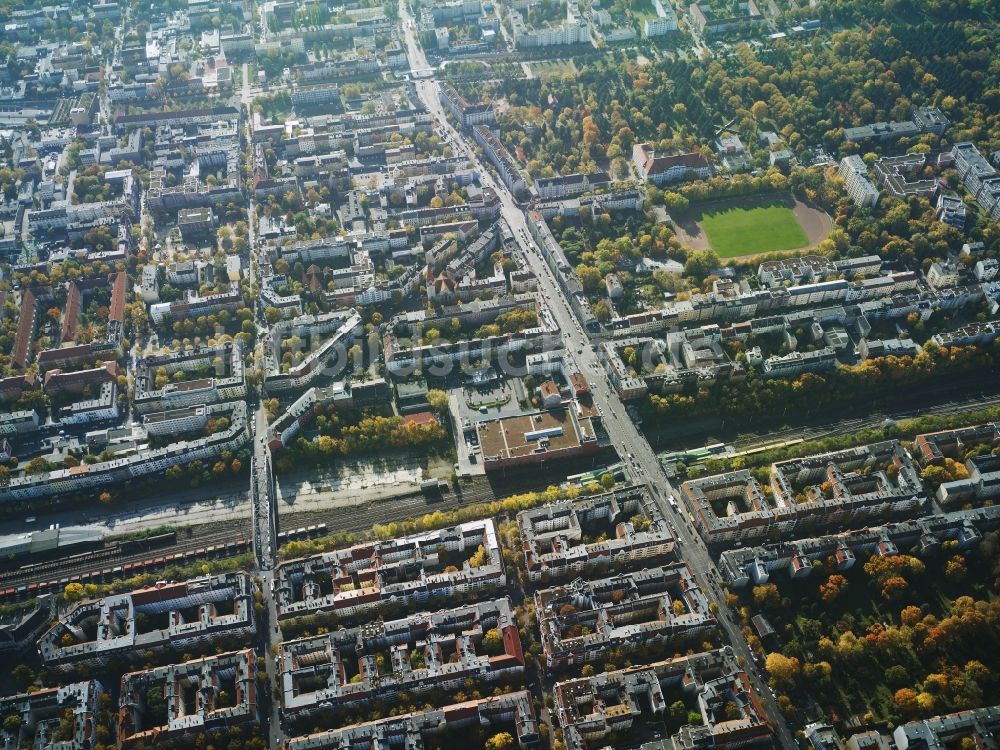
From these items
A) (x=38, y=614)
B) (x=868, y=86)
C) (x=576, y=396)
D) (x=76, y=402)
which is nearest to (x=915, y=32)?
(x=868, y=86)

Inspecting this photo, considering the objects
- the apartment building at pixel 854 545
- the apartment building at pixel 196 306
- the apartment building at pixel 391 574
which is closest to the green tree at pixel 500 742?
the apartment building at pixel 391 574

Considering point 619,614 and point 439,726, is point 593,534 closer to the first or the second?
point 619,614

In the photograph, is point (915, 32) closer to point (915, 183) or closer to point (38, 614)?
point (915, 183)

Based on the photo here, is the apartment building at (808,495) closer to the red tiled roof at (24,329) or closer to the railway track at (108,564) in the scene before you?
the railway track at (108,564)

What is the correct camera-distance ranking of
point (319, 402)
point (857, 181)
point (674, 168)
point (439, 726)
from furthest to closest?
point (674, 168), point (857, 181), point (319, 402), point (439, 726)

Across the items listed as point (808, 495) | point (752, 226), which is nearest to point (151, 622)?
point (808, 495)

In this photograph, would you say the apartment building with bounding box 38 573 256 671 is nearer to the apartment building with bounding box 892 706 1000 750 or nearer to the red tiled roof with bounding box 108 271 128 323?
the red tiled roof with bounding box 108 271 128 323
